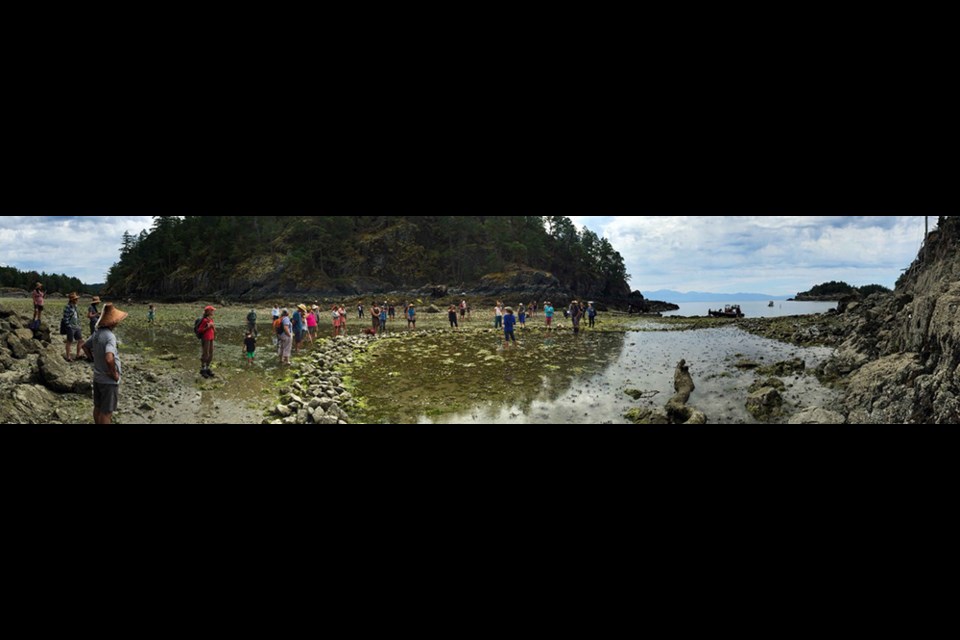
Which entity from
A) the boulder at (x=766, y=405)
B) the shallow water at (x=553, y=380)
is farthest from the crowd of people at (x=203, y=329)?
the boulder at (x=766, y=405)

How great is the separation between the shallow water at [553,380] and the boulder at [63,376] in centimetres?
293

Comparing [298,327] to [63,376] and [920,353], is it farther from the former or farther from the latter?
[920,353]

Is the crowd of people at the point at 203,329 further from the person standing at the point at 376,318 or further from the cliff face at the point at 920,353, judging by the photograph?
the cliff face at the point at 920,353

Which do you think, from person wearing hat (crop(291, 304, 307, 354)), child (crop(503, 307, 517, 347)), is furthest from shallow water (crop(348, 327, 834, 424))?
person wearing hat (crop(291, 304, 307, 354))

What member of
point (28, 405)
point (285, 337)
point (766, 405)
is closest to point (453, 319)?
point (285, 337)

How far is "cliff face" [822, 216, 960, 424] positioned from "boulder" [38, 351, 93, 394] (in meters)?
8.58

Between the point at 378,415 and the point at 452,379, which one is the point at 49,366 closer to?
the point at 378,415

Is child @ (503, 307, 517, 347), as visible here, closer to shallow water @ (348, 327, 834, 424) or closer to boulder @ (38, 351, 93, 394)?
shallow water @ (348, 327, 834, 424)

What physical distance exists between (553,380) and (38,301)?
7.09 m

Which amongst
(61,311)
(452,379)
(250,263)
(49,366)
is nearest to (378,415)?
(452,379)
